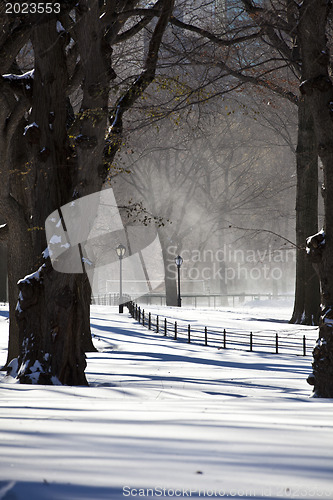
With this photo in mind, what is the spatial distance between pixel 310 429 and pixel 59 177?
8109mm

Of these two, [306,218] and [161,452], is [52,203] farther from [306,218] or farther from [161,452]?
[306,218]

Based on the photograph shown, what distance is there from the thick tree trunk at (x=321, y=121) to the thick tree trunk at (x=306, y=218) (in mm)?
15181

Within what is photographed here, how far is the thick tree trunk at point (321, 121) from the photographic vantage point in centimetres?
905

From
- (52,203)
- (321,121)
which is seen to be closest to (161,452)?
(321,121)

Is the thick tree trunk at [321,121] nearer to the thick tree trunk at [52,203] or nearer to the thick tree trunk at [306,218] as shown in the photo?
the thick tree trunk at [52,203]

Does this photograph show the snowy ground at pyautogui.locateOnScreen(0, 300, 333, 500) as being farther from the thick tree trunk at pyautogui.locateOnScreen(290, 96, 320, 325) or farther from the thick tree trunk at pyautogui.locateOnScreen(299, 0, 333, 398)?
the thick tree trunk at pyautogui.locateOnScreen(290, 96, 320, 325)

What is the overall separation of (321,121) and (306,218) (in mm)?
16281

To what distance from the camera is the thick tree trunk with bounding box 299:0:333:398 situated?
905 cm

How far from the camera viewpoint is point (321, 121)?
9.32 meters

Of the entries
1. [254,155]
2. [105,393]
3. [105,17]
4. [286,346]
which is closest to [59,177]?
[105,17]

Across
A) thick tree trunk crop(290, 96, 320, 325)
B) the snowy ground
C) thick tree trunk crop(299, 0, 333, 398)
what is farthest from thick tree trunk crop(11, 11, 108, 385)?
thick tree trunk crop(290, 96, 320, 325)

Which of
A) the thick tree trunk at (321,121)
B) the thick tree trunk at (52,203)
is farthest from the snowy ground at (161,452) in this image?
the thick tree trunk at (52,203)

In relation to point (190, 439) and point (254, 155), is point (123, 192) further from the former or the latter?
point (190, 439)

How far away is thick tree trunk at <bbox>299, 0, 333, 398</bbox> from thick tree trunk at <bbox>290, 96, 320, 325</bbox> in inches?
598
